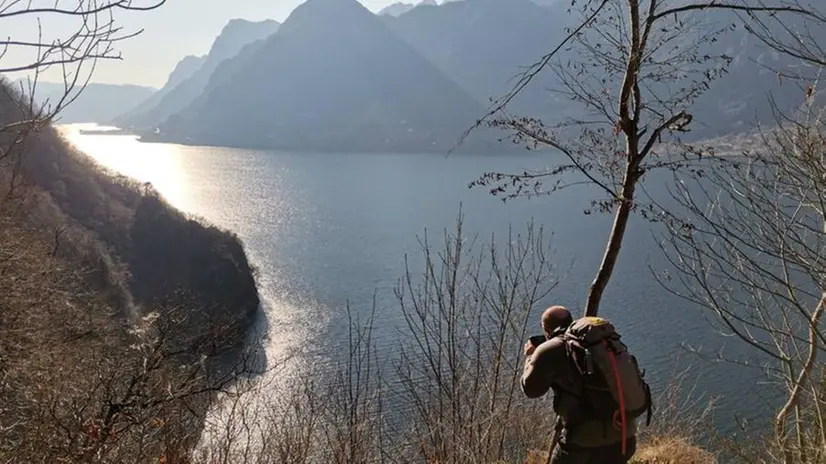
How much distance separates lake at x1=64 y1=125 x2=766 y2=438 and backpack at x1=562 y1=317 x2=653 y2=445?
431 cm

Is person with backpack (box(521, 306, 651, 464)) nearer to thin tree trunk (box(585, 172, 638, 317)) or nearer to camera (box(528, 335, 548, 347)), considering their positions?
camera (box(528, 335, 548, 347))

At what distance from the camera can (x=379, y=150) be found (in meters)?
132

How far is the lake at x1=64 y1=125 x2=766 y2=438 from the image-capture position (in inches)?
917

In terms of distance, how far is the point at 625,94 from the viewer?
15.6 feet

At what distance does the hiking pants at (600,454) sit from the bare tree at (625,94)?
1377mm

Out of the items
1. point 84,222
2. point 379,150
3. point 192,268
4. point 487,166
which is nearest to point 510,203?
point 192,268

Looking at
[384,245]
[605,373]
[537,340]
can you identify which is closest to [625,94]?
[537,340]

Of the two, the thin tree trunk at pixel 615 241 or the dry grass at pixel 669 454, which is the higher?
the thin tree trunk at pixel 615 241

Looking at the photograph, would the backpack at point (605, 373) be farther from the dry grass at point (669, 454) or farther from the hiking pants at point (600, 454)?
the dry grass at point (669, 454)

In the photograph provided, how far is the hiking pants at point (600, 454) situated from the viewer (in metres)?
3.63

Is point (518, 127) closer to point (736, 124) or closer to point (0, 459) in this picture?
point (0, 459)

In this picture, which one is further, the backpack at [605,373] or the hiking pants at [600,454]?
the hiking pants at [600,454]

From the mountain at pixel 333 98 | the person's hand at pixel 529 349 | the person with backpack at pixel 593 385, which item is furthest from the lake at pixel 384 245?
Answer: the mountain at pixel 333 98

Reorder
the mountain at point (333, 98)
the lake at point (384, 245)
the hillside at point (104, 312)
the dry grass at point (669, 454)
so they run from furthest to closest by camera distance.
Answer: the mountain at point (333, 98) < the lake at point (384, 245) < the dry grass at point (669, 454) < the hillside at point (104, 312)
